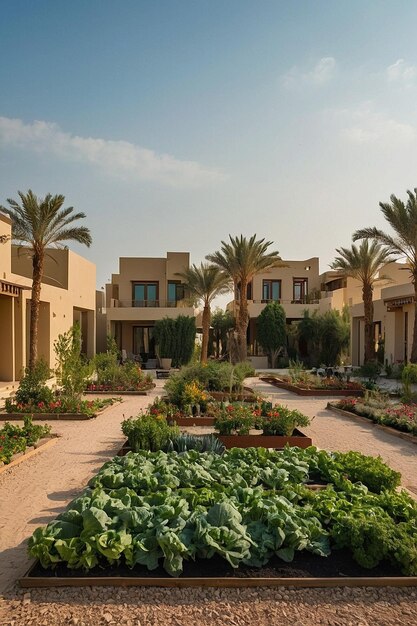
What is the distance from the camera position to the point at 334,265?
2869 cm

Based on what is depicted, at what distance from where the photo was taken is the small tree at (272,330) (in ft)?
107

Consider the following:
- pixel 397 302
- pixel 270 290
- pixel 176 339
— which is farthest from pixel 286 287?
pixel 397 302

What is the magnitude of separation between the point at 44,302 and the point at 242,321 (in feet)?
35.1

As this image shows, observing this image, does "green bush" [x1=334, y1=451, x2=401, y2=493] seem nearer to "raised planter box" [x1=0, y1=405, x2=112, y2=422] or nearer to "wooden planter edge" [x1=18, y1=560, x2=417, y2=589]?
"wooden planter edge" [x1=18, y1=560, x2=417, y2=589]

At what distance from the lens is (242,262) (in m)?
27.8

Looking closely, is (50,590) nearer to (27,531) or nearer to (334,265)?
(27,531)

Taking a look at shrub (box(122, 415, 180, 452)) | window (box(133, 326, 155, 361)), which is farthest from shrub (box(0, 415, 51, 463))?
window (box(133, 326, 155, 361))

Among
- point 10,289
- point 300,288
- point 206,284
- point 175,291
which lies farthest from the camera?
point 300,288

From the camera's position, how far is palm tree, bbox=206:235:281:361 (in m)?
27.8

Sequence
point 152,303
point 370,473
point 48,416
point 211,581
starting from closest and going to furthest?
point 211,581, point 370,473, point 48,416, point 152,303

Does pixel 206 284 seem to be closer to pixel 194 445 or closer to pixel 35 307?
pixel 35 307

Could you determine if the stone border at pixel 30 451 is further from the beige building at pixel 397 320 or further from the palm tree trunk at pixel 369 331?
the palm tree trunk at pixel 369 331

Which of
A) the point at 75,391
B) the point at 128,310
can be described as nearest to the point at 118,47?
the point at 75,391

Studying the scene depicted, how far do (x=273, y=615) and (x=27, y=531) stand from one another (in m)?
2.62
